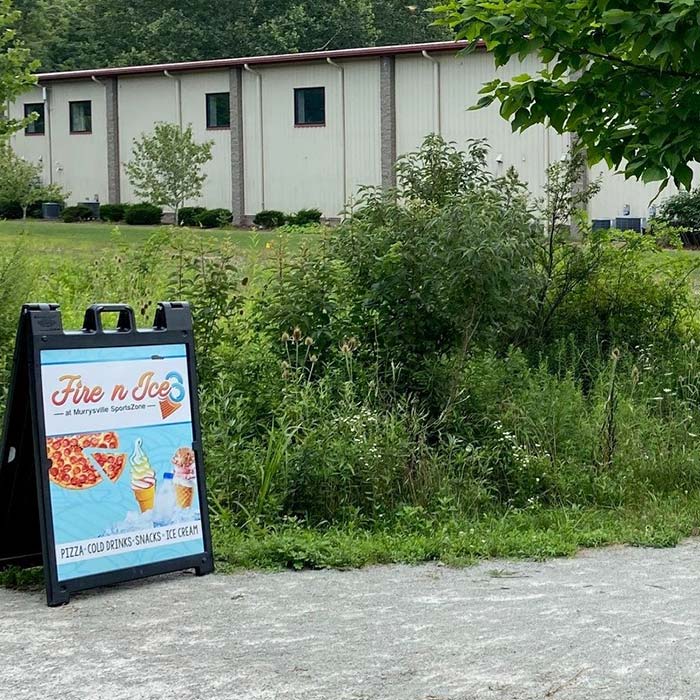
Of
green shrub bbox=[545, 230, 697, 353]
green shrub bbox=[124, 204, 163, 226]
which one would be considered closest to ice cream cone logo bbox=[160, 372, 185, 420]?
green shrub bbox=[545, 230, 697, 353]

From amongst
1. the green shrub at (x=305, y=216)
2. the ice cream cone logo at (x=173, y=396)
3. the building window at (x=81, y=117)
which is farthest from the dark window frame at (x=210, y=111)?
the ice cream cone logo at (x=173, y=396)

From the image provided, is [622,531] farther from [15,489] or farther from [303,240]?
[303,240]

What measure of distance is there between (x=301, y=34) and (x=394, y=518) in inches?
2559

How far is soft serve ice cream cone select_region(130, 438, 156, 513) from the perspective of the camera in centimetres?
677

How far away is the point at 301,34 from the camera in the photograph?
70.5m

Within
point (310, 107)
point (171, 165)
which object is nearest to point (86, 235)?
point (171, 165)

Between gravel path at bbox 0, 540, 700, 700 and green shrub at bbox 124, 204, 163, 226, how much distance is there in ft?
129

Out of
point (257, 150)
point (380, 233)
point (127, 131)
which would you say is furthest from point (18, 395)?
point (127, 131)

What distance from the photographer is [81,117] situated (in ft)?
169

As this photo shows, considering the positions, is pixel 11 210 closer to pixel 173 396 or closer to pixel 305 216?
pixel 305 216

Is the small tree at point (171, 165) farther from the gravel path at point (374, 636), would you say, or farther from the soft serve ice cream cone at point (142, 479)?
the gravel path at point (374, 636)

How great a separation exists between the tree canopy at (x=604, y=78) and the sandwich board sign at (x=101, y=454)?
3837mm

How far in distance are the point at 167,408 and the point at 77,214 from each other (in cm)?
4272

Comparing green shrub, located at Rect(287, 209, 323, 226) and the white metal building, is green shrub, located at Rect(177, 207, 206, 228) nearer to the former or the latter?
the white metal building
